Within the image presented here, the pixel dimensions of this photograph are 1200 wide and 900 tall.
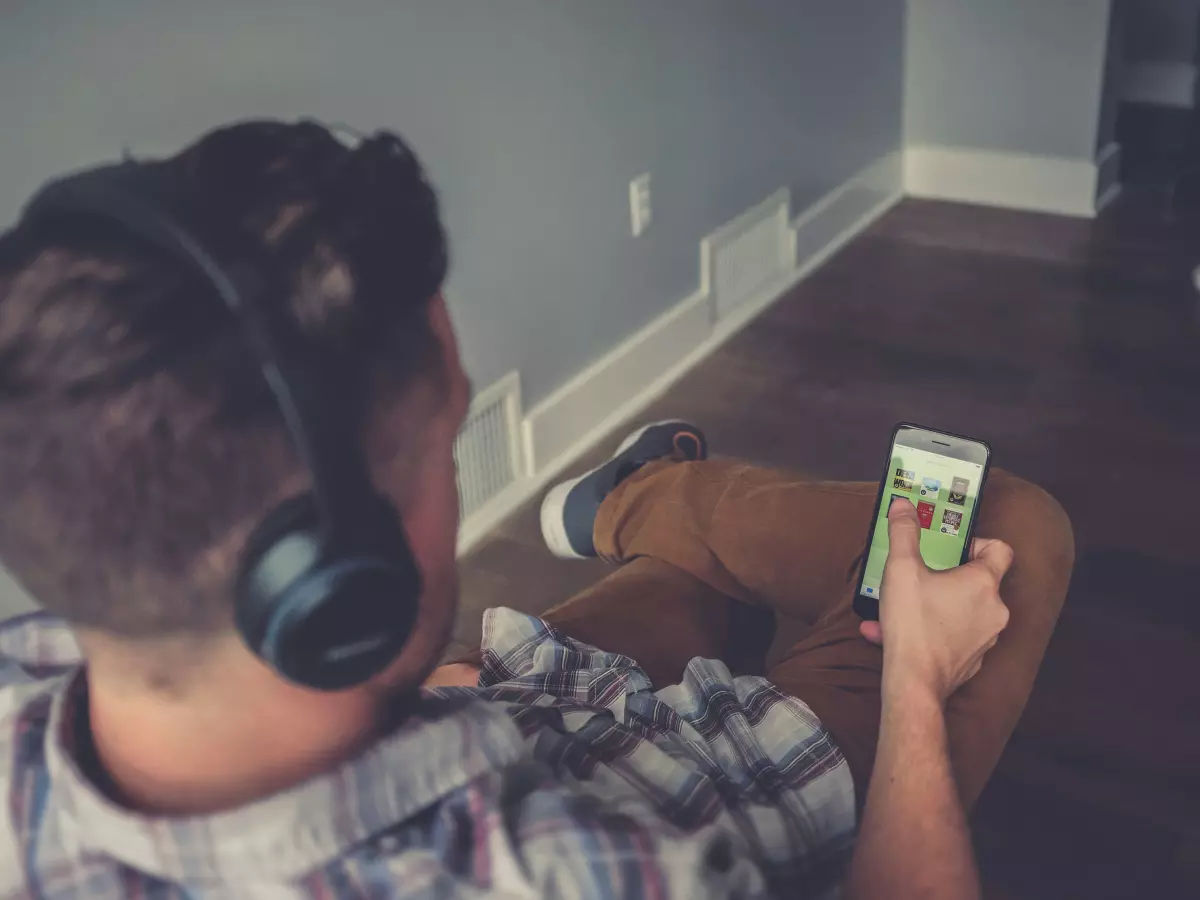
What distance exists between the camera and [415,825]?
1.78 feet

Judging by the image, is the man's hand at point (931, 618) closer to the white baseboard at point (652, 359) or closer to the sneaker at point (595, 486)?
the sneaker at point (595, 486)

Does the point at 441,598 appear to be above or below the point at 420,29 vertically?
below

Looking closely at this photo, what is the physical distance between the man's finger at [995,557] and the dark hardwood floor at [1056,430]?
45cm

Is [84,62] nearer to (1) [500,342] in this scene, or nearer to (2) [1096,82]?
(1) [500,342]

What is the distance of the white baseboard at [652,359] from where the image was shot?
6.15ft

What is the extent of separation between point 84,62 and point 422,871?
0.94 meters

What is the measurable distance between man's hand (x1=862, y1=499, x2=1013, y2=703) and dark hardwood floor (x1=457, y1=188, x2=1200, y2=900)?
0.48 metres

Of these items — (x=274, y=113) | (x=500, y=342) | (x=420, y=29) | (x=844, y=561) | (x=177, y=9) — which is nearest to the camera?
(x=844, y=561)

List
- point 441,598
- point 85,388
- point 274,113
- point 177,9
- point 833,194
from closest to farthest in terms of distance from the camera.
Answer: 1. point 85,388
2. point 441,598
3. point 177,9
4. point 274,113
5. point 833,194

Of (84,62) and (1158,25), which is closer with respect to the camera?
(84,62)


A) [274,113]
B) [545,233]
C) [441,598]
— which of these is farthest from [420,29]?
[441,598]

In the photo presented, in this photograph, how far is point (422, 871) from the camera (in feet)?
1.68

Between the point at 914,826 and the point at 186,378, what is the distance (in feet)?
1.72

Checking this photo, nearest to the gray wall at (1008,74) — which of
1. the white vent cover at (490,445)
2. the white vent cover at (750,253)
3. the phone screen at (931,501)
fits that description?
the white vent cover at (750,253)
